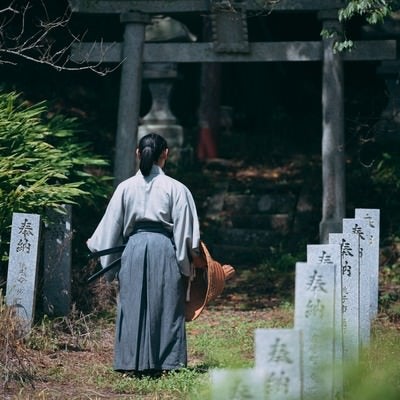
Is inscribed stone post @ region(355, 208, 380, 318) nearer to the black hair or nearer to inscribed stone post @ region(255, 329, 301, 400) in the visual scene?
the black hair

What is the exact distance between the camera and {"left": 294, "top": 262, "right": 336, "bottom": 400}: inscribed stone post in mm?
5297

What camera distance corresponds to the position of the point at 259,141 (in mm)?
19031

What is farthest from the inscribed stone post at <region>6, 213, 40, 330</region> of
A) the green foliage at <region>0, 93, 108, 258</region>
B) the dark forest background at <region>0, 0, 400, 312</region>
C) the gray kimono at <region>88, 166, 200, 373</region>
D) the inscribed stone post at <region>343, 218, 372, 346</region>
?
the dark forest background at <region>0, 0, 400, 312</region>

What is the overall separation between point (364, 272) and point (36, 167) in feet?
11.1

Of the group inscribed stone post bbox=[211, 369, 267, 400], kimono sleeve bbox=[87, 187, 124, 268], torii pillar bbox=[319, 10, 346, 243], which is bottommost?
inscribed stone post bbox=[211, 369, 267, 400]

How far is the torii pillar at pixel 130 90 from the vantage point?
Result: 13.3 meters

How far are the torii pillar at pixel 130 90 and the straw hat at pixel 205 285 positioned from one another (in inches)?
178

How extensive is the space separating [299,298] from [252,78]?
566 inches

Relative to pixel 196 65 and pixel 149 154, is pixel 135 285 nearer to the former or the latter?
pixel 149 154

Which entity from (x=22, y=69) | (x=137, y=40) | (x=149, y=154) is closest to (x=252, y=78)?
(x=22, y=69)

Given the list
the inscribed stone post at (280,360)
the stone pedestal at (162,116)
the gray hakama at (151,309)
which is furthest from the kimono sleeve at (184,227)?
the stone pedestal at (162,116)

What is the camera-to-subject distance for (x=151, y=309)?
8.48 m

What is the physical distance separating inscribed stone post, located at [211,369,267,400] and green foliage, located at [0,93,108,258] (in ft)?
19.0

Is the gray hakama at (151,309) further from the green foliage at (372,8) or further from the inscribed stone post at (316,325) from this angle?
the green foliage at (372,8)
